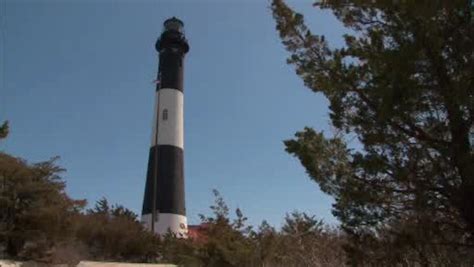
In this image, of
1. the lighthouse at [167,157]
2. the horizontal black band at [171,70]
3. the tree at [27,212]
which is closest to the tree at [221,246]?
the tree at [27,212]

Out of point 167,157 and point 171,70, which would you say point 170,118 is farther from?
point 171,70

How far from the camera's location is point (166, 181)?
1237 inches

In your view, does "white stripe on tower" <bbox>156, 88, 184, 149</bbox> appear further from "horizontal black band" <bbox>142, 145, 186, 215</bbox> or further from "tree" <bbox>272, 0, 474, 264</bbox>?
"tree" <bbox>272, 0, 474, 264</bbox>

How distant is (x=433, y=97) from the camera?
7.01 metres

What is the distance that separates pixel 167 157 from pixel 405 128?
83.0 ft

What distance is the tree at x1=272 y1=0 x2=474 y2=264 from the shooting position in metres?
6.85

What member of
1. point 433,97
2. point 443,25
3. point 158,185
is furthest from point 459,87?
Answer: point 158,185

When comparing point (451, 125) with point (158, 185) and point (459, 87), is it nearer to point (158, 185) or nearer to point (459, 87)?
point (459, 87)

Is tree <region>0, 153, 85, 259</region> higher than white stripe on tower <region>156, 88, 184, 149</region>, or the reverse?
white stripe on tower <region>156, 88, 184, 149</region>

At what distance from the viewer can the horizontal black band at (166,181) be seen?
102ft

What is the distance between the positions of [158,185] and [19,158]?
15.9m

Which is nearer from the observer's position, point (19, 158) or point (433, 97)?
point (433, 97)

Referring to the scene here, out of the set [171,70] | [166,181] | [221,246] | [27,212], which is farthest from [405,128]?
[171,70]

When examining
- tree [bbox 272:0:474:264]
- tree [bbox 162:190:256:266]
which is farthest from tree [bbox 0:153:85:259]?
tree [bbox 272:0:474:264]
